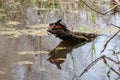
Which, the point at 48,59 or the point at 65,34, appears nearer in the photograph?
the point at 48,59

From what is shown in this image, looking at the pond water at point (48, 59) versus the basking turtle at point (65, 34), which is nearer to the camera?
the pond water at point (48, 59)

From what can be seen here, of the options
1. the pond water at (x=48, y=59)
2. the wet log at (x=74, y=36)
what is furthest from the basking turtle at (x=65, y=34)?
the pond water at (x=48, y=59)

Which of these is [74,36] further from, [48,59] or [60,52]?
[48,59]

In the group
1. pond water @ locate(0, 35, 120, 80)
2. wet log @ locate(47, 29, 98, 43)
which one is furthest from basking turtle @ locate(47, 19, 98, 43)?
pond water @ locate(0, 35, 120, 80)

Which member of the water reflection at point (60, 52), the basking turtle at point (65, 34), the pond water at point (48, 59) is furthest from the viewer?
the basking turtle at point (65, 34)

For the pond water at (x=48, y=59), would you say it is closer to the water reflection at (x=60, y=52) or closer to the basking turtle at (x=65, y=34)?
the water reflection at (x=60, y=52)

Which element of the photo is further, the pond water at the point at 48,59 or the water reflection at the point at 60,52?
the water reflection at the point at 60,52

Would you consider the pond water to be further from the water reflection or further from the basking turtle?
the basking turtle

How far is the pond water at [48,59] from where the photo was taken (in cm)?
472

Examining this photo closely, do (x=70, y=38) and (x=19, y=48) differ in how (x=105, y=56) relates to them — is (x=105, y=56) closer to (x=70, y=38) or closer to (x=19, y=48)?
(x=70, y=38)

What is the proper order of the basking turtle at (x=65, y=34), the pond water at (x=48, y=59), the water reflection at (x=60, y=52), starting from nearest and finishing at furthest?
the pond water at (x=48, y=59)
the water reflection at (x=60, y=52)
the basking turtle at (x=65, y=34)

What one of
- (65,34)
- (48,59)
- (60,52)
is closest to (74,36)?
(65,34)

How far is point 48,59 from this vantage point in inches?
212

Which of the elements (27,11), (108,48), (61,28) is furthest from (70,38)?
(27,11)
